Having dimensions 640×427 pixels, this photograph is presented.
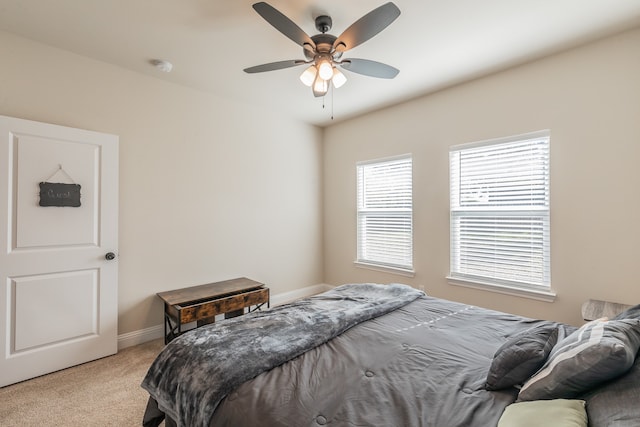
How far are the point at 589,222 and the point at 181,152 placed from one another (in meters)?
4.02

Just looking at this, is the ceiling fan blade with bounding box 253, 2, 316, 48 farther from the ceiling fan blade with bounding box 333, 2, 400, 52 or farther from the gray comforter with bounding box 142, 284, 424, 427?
the gray comforter with bounding box 142, 284, 424, 427

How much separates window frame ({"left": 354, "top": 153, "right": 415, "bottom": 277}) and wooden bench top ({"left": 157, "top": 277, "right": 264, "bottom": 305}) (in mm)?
1662

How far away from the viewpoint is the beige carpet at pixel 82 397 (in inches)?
74.4

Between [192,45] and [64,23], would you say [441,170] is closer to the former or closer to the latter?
[192,45]

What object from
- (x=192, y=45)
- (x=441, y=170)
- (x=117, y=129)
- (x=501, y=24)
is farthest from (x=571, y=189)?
(x=117, y=129)

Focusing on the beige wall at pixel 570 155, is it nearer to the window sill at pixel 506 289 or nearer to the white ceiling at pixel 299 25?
the window sill at pixel 506 289

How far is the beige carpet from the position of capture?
1.89 metres

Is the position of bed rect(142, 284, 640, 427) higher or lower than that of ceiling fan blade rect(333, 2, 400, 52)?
lower

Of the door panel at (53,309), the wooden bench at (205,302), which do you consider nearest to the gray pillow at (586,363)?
the wooden bench at (205,302)

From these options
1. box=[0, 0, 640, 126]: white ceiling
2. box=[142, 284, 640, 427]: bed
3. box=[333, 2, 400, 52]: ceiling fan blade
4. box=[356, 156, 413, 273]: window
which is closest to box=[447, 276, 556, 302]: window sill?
box=[356, 156, 413, 273]: window

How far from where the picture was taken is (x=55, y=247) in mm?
2455

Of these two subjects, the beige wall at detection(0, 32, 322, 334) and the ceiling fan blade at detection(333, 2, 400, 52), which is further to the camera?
the beige wall at detection(0, 32, 322, 334)

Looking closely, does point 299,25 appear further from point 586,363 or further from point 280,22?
point 586,363

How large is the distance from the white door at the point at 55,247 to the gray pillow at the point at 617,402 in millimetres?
3309
